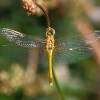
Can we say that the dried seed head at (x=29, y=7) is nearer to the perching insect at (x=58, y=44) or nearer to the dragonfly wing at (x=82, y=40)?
the perching insect at (x=58, y=44)

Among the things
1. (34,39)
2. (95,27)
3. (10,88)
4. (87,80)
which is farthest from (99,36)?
(95,27)

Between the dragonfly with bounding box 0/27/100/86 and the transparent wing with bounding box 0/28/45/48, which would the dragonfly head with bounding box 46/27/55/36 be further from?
the transparent wing with bounding box 0/28/45/48

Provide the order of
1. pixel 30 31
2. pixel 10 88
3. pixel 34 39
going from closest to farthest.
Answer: pixel 34 39
pixel 10 88
pixel 30 31

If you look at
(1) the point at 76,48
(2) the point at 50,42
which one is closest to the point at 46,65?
(1) the point at 76,48

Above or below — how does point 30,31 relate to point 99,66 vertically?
above

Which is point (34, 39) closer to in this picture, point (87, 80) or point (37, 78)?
point (37, 78)

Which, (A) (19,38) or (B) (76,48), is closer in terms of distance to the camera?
(A) (19,38)

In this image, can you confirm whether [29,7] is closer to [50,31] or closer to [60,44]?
[50,31]
